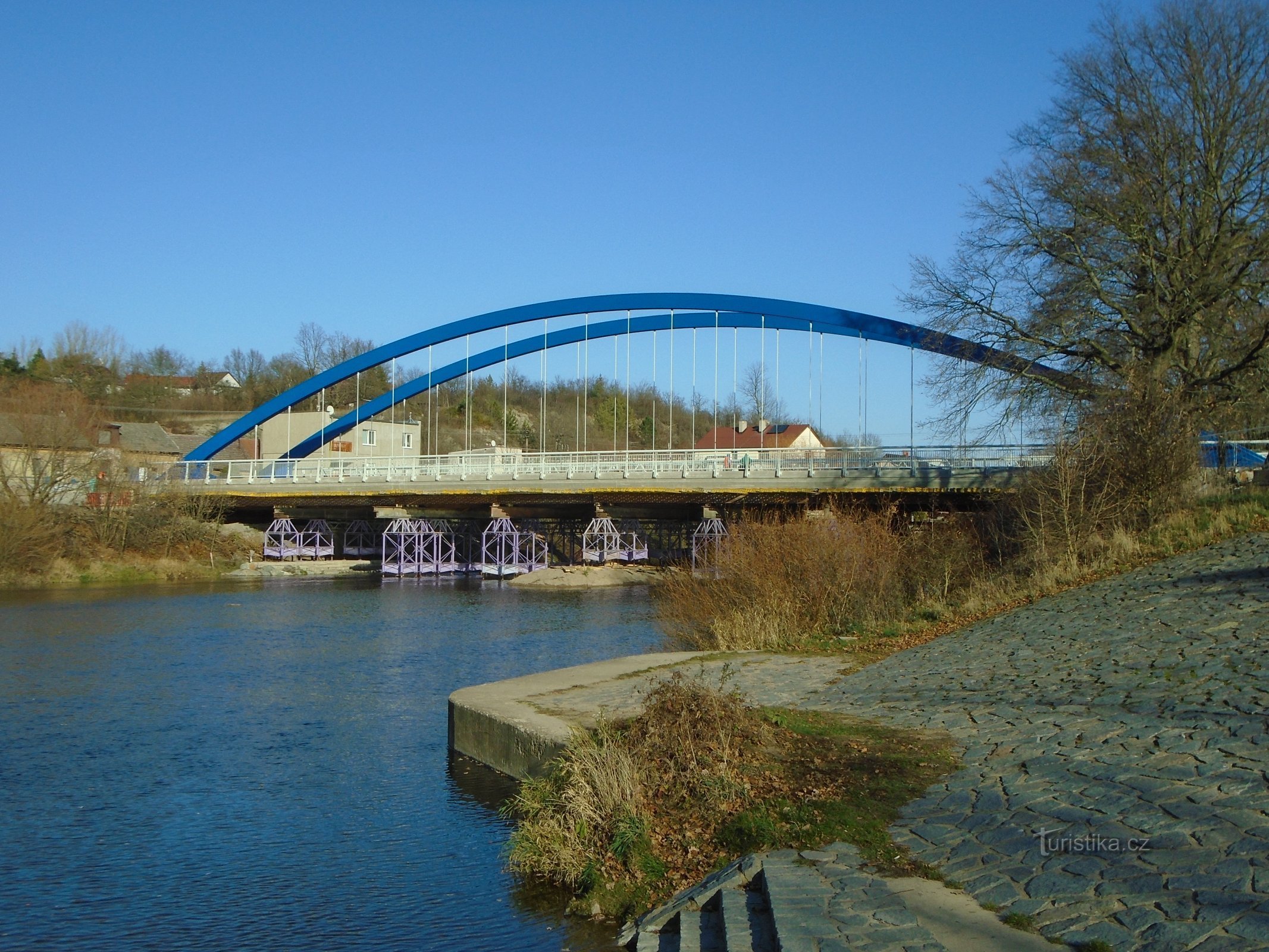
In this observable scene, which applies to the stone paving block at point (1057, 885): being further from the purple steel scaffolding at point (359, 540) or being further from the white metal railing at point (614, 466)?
the purple steel scaffolding at point (359, 540)

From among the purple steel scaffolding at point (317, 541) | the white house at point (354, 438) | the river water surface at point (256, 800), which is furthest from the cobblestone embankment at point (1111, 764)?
the white house at point (354, 438)

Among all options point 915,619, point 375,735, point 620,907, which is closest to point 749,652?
point 915,619

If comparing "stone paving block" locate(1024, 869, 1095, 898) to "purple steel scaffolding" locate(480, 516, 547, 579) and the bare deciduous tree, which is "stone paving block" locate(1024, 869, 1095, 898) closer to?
the bare deciduous tree

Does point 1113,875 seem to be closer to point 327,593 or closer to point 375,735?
point 375,735

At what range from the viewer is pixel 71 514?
4241 centimetres

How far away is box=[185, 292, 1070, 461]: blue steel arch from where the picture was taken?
4644cm

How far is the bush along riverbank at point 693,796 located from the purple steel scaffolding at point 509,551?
38679mm

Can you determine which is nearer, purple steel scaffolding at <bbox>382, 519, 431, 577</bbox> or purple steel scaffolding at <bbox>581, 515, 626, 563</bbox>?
purple steel scaffolding at <bbox>581, 515, 626, 563</bbox>

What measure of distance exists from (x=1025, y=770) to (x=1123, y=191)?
21.6 metres

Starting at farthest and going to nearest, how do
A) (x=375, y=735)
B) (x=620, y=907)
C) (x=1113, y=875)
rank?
1. (x=375, y=735)
2. (x=620, y=907)
3. (x=1113, y=875)

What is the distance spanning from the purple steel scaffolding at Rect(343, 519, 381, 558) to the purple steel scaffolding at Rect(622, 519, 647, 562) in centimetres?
1380

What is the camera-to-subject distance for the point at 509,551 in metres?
55.2

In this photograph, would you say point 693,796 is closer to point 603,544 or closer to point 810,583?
point 810,583

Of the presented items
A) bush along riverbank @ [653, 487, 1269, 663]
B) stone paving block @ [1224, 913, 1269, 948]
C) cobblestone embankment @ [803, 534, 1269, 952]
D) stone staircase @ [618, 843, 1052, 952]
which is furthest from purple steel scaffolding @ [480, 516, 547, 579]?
stone paving block @ [1224, 913, 1269, 948]
